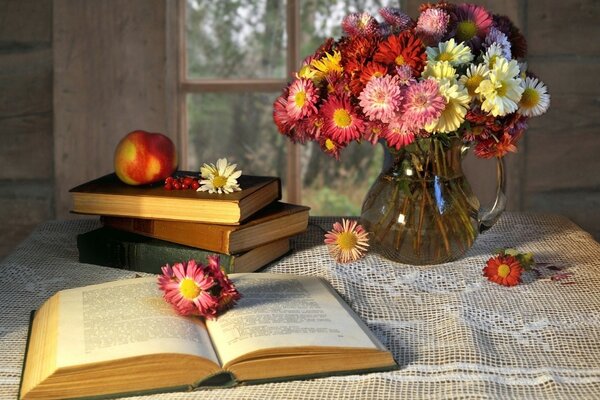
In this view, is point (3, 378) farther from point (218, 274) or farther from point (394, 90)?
point (394, 90)

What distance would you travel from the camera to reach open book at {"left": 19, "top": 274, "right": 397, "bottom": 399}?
1067 millimetres

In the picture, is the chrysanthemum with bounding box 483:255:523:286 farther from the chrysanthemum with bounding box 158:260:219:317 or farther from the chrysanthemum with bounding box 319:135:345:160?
the chrysanthemum with bounding box 158:260:219:317

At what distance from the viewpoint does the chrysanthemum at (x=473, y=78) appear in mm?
1393

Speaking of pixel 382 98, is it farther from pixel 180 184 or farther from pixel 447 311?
pixel 180 184

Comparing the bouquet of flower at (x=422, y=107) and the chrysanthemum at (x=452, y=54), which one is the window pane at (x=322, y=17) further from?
the chrysanthemum at (x=452, y=54)

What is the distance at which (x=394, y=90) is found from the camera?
135cm

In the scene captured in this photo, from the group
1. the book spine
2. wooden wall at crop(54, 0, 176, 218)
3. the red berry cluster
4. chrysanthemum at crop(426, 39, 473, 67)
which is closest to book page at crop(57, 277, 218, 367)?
the book spine

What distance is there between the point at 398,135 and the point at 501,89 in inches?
6.5

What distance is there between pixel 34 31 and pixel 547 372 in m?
1.68

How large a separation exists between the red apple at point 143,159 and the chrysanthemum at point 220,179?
4.0 inches

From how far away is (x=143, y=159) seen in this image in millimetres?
1633

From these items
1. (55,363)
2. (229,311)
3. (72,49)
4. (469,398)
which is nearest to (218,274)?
(229,311)

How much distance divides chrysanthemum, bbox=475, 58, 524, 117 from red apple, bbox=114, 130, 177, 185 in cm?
56

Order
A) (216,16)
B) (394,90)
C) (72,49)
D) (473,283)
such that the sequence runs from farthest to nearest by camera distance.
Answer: (216,16) → (72,49) → (473,283) → (394,90)
